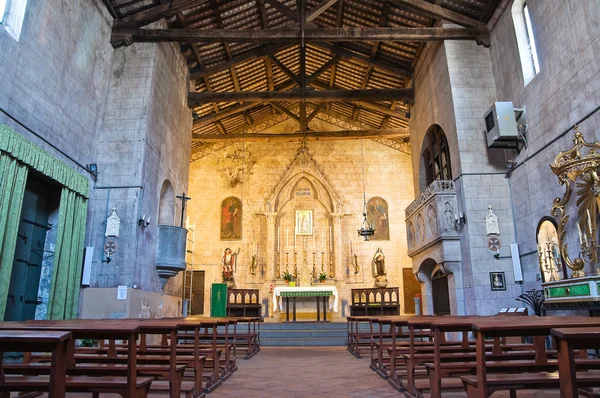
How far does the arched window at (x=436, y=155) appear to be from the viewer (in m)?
11.6

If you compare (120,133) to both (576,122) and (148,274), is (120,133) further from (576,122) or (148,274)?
(576,122)

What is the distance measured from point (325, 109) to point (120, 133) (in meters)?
10.6

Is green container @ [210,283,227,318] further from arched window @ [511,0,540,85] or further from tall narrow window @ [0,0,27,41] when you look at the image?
arched window @ [511,0,540,85]

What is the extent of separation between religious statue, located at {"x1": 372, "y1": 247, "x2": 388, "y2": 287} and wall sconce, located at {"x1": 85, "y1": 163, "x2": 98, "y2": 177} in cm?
1132

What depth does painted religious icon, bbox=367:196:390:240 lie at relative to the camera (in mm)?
18516

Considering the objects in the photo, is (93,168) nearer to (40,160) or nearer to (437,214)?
(40,160)

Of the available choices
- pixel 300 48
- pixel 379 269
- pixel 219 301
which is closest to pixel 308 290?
pixel 219 301

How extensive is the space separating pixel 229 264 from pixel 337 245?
4.59 meters

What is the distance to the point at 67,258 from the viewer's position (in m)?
8.51

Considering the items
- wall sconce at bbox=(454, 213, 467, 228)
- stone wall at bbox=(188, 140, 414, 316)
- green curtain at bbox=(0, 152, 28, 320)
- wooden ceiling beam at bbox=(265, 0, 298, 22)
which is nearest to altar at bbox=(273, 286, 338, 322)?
stone wall at bbox=(188, 140, 414, 316)

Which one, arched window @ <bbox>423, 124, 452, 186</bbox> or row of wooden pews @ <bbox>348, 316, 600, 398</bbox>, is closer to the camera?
row of wooden pews @ <bbox>348, 316, 600, 398</bbox>

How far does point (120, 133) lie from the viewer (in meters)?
10.3

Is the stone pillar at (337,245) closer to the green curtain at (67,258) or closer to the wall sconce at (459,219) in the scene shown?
the wall sconce at (459,219)

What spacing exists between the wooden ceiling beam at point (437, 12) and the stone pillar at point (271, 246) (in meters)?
10.3
